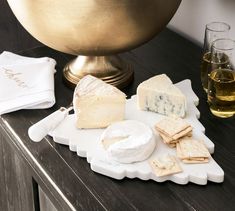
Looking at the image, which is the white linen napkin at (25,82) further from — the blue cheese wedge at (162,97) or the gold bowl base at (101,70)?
the blue cheese wedge at (162,97)

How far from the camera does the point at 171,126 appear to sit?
2.66ft

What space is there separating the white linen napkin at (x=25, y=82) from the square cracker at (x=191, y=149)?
9.9 inches

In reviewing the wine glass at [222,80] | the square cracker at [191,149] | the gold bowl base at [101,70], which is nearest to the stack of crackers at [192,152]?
the square cracker at [191,149]

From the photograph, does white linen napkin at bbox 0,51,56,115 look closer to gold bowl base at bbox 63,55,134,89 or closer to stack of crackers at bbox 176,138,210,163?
A: gold bowl base at bbox 63,55,134,89

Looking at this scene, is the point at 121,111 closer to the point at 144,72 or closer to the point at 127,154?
the point at 127,154

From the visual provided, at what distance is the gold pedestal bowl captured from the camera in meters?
0.83

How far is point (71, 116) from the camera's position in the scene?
87 cm

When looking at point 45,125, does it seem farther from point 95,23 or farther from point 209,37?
point 209,37

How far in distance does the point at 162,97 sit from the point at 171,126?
6cm

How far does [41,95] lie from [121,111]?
162 millimetres

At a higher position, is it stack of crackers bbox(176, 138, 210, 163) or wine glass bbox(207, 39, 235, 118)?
wine glass bbox(207, 39, 235, 118)

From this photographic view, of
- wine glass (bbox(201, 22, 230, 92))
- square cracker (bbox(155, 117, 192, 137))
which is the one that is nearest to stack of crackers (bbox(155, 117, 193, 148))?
square cracker (bbox(155, 117, 192, 137))

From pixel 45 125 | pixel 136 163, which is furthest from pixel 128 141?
pixel 45 125

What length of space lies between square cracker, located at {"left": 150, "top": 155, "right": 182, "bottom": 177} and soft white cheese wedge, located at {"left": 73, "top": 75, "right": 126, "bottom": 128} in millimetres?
111
